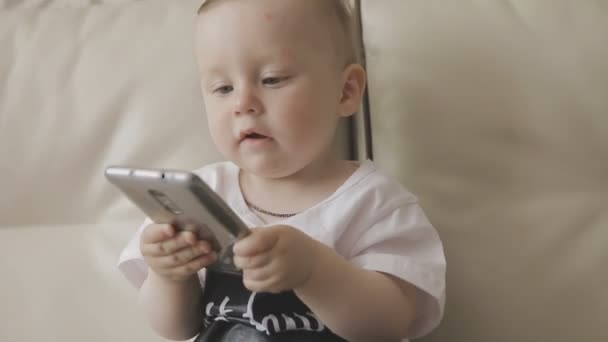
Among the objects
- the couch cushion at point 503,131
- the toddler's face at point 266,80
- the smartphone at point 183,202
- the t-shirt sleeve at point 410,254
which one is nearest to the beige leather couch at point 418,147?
the couch cushion at point 503,131

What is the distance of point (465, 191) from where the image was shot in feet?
3.06

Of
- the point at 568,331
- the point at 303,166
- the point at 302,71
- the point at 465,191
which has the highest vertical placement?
the point at 302,71

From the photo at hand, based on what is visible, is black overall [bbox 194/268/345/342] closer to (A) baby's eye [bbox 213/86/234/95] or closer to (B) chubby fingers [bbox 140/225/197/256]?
(B) chubby fingers [bbox 140/225/197/256]

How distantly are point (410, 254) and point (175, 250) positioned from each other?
25 cm

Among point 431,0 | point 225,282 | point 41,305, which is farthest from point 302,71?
point 41,305

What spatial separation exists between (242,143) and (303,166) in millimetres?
75

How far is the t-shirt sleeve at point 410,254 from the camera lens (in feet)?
2.32

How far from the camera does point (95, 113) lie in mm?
1047

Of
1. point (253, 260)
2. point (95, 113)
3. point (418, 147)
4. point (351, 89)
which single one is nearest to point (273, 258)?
point (253, 260)

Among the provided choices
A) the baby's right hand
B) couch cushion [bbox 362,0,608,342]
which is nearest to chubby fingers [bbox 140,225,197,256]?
the baby's right hand

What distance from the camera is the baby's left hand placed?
1.94 ft

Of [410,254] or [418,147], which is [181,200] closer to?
[410,254]

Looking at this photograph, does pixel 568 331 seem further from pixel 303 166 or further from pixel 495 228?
pixel 303 166

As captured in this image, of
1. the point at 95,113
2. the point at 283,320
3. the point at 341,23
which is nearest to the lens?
the point at 283,320
